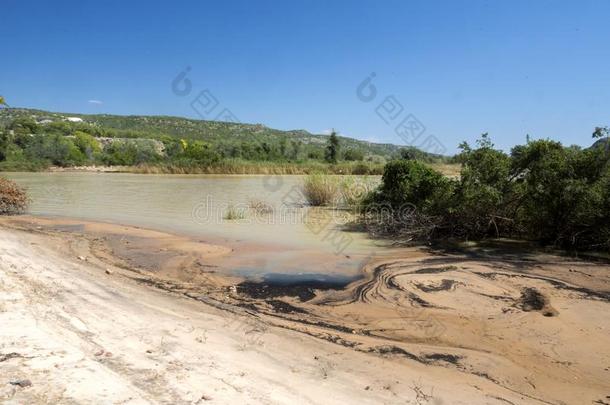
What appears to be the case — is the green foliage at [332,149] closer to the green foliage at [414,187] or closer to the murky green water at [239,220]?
the murky green water at [239,220]

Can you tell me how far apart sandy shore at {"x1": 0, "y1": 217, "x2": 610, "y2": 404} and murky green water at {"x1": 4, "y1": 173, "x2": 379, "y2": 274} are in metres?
1.33

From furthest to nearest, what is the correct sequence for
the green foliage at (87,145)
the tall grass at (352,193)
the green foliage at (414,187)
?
1. the green foliage at (87,145)
2. the tall grass at (352,193)
3. the green foliage at (414,187)

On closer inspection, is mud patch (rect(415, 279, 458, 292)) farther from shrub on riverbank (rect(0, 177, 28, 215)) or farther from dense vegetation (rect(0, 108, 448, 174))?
dense vegetation (rect(0, 108, 448, 174))

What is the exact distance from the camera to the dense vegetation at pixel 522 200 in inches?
363

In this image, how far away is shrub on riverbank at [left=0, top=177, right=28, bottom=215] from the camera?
596 inches

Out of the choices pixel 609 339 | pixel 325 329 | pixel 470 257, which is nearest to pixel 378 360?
pixel 325 329

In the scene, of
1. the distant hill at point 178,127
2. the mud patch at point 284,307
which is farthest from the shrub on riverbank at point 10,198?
the distant hill at point 178,127

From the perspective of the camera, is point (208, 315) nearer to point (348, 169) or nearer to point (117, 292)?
point (117, 292)

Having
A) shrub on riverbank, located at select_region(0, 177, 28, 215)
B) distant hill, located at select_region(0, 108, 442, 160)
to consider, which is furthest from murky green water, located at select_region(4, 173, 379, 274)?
distant hill, located at select_region(0, 108, 442, 160)

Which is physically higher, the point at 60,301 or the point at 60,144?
the point at 60,144

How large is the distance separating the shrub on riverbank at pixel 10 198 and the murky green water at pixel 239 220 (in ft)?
2.05

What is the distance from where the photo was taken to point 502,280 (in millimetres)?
7402

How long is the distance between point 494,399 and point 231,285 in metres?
4.38

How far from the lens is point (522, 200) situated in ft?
34.6
